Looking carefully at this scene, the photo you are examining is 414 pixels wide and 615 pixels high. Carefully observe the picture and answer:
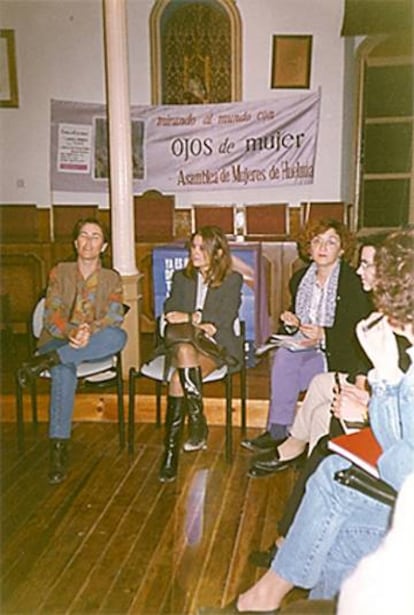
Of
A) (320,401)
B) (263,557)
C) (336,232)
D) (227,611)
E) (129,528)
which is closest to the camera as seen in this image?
(227,611)

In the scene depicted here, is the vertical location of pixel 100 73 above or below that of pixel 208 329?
above

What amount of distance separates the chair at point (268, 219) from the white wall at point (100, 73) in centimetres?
7

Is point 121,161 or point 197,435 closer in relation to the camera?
point 197,435

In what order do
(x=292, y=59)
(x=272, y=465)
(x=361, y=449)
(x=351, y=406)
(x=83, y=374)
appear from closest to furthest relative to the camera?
(x=361, y=449), (x=351, y=406), (x=272, y=465), (x=83, y=374), (x=292, y=59)

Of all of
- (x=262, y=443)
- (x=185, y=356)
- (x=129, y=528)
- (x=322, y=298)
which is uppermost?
(x=322, y=298)

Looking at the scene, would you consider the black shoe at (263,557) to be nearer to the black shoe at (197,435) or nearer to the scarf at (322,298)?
the black shoe at (197,435)

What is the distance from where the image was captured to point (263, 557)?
7.80 ft

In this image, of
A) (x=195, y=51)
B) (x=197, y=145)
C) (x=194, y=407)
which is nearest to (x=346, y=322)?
(x=194, y=407)

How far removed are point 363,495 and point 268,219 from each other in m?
4.21

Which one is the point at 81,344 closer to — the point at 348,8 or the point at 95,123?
the point at 95,123

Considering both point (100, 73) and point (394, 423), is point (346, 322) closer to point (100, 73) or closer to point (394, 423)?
point (394, 423)

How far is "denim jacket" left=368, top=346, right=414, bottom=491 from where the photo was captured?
1.61 meters

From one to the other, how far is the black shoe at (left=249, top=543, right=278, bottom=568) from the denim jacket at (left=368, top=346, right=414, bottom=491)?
822mm

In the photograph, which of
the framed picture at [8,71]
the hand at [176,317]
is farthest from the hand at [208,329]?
the framed picture at [8,71]
